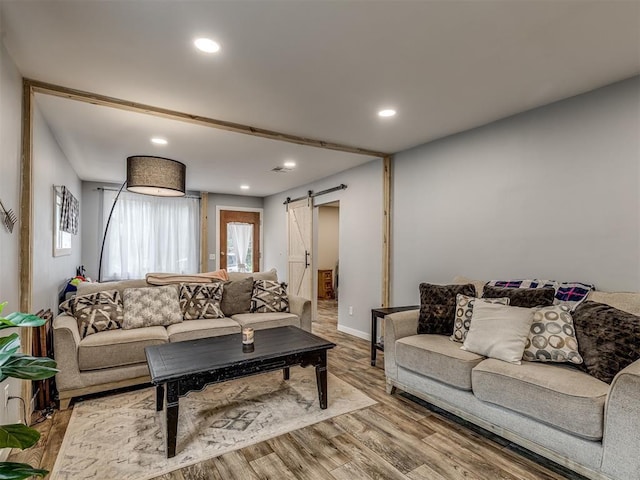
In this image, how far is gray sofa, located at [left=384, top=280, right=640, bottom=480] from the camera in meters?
1.62

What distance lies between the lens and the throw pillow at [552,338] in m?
2.13

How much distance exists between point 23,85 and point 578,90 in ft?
13.5

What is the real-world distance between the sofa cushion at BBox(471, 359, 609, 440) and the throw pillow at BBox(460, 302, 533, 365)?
8 cm

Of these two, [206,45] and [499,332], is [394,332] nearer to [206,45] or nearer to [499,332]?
[499,332]

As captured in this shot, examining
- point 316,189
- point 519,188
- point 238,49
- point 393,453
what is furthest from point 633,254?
point 316,189

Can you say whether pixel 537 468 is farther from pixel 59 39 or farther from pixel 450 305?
pixel 59 39

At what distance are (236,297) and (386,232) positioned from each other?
2.02 metres

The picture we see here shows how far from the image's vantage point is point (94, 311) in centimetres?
306

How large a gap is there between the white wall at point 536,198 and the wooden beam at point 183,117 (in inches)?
40.5

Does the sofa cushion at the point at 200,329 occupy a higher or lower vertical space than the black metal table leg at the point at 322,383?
higher

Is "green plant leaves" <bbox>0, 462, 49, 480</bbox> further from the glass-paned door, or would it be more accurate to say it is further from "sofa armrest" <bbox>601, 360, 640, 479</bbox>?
the glass-paned door

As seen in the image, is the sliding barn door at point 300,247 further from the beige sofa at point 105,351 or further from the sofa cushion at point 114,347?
the sofa cushion at point 114,347

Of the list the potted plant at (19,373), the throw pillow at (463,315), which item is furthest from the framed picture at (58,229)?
the throw pillow at (463,315)

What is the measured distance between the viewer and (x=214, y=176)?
18.8 ft
